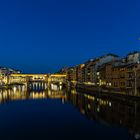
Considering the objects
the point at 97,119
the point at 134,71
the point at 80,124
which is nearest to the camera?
the point at 80,124

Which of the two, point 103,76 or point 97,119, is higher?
point 103,76

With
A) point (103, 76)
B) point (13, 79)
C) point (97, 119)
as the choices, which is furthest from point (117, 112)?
point (13, 79)

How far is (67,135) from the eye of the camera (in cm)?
2528

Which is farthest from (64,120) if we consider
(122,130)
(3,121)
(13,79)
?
(13,79)

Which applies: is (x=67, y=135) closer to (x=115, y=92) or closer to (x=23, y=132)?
(x=23, y=132)

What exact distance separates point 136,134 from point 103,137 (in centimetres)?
288

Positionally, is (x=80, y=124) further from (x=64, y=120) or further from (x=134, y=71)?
(x=134, y=71)

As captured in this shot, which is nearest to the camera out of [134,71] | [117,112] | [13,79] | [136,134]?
[136,134]

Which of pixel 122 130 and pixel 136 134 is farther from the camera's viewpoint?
pixel 122 130

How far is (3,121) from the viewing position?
33250 millimetres

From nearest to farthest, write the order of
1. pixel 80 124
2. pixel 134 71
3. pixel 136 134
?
pixel 136 134 → pixel 80 124 → pixel 134 71

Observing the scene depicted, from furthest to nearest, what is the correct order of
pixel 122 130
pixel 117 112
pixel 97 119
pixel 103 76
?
pixel 103 76 → pixel 117 112 → pixel 97 119 → pixel 122 130

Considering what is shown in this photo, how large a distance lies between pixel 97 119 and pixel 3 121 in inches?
448

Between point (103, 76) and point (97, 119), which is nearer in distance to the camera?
point (97, 119)
